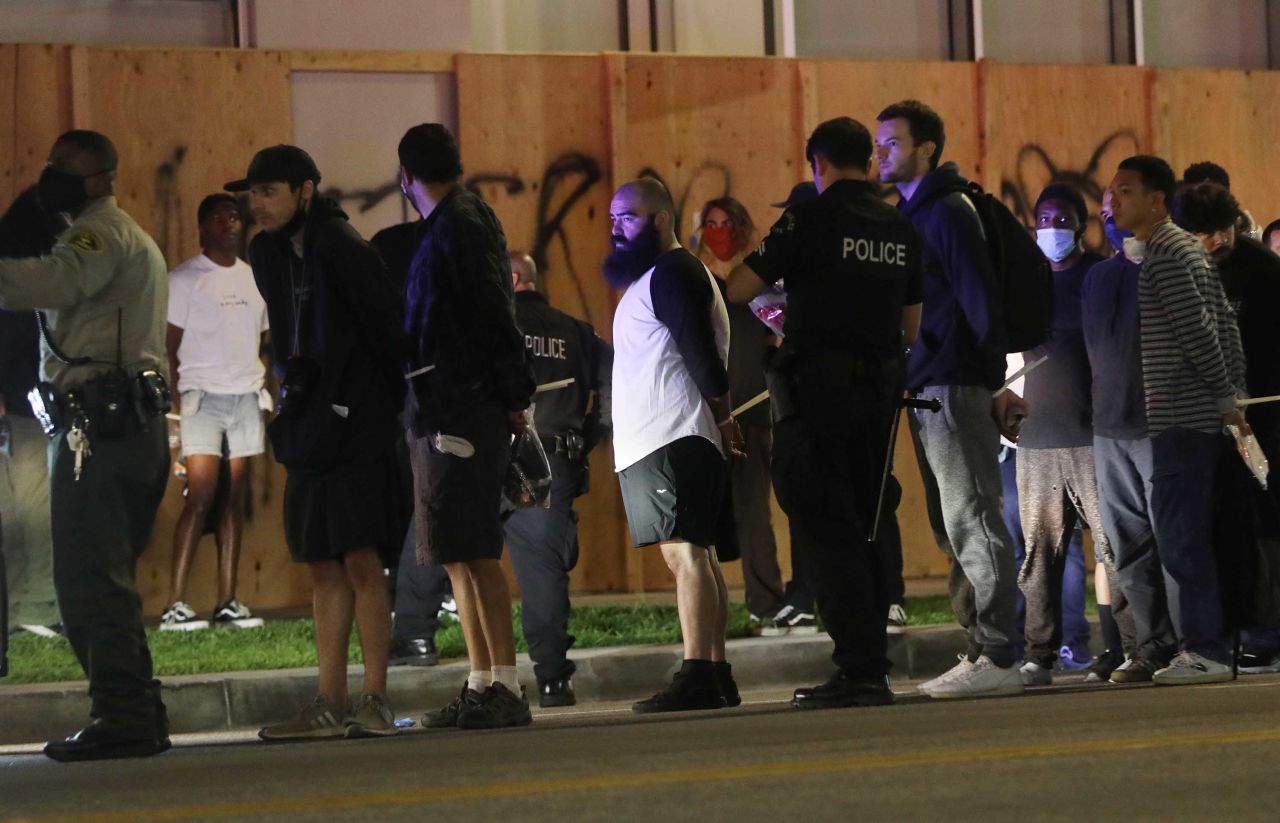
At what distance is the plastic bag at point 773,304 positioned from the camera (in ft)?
28.7

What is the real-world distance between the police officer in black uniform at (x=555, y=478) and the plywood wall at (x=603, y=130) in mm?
3682

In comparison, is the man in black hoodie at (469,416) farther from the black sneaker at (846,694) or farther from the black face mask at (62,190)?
the black face mask at (62,190)

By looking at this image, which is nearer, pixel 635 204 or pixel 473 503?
pixel 473 503

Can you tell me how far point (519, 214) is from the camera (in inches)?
549

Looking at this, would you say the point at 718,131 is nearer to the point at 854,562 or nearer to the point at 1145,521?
the point at 1145,521

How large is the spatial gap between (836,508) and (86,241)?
2.79 metres

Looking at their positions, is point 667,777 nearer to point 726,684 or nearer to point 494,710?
point 494,710

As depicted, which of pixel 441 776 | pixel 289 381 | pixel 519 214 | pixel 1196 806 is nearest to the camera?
pixel 1196 806

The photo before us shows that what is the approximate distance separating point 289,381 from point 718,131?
6.69 m

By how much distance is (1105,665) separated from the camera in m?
9.91

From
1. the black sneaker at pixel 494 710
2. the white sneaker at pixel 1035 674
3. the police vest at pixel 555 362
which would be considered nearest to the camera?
the black sneaker at pixel 494 710

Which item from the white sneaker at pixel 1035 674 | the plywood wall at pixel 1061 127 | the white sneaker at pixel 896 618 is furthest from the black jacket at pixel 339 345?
the plywood wall at pixel 1061 127

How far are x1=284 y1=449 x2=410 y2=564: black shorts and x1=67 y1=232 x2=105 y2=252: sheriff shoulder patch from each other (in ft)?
3.35

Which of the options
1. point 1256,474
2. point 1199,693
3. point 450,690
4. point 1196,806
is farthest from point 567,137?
point 1196,806
